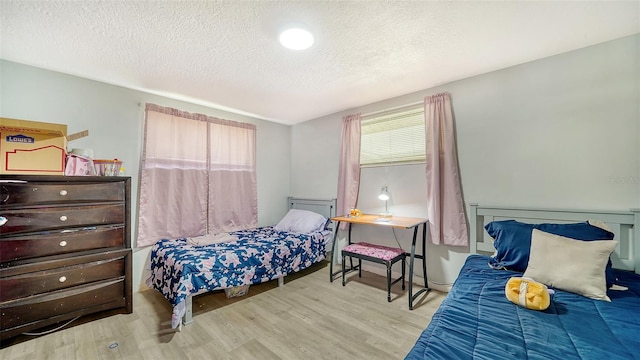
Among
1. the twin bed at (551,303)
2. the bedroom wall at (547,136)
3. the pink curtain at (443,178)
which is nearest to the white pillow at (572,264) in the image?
the twin bed at (551,303)

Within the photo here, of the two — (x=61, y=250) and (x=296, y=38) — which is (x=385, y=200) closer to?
(x=296, y=38)

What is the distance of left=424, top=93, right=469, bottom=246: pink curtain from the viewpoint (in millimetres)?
2561

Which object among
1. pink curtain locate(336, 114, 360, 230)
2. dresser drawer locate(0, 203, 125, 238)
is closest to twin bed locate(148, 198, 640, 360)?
dresser drawer locate(0, 203, 125, 238)

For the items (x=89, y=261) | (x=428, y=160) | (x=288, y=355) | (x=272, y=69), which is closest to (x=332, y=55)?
(x=272, y=69)

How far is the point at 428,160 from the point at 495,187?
0.69m

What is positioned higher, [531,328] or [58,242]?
[58,242]

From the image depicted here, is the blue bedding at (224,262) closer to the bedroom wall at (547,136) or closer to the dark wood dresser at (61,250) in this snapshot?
the dark wood dresser at (61,250)

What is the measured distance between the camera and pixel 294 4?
4.98 ft

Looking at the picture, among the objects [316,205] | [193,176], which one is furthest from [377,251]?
[193,176]

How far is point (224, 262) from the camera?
2402 mm

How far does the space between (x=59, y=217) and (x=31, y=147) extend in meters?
0.62

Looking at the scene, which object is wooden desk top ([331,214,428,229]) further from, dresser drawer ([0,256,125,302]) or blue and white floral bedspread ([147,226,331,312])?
dresser drawer ([0,256,125,302])

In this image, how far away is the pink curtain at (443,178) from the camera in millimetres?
2561

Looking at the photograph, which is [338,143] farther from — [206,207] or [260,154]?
[206,207]
